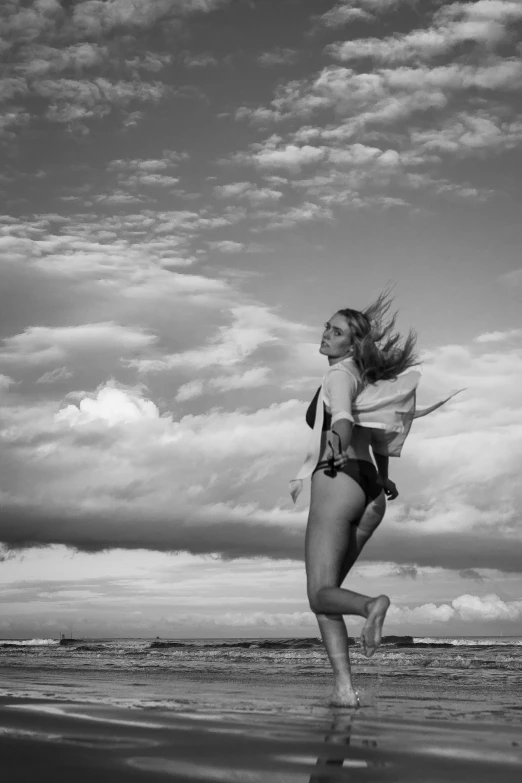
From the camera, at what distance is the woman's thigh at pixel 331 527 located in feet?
13.6

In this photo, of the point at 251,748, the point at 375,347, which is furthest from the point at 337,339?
the point at 251,748

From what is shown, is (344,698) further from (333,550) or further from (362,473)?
(362,473)

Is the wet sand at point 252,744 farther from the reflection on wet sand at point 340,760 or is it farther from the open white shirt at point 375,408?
the open white shirt at point 375,408

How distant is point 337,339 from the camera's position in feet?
14.9

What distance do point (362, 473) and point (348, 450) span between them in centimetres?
15

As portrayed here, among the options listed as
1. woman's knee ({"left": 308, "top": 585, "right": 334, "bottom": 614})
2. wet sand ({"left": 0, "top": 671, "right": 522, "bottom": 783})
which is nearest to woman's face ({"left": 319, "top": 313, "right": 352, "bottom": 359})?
woman's knee ({"left": 308, "top": 585, "right": 334, "bottom": 614})

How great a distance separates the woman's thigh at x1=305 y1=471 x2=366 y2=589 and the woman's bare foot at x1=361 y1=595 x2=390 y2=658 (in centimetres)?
47

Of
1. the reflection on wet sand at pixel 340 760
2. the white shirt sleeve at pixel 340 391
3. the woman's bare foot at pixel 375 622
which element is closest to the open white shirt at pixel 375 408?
the white shirt sleeve at pixel 340 391

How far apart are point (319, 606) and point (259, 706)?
0.72m

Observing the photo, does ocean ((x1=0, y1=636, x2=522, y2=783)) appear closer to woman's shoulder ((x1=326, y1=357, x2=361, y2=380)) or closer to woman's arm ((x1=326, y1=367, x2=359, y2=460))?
woman's arm ((x1=326, y1=367, x2=359, y2=460))

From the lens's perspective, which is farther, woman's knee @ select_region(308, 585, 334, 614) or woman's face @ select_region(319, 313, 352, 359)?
woman's face @ select_region(319, 313, 352, 359)

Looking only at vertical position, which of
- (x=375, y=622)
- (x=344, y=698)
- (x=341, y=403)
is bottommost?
(x=344, y=698)

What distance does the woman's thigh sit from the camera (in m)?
4.13

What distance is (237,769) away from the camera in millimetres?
2178
